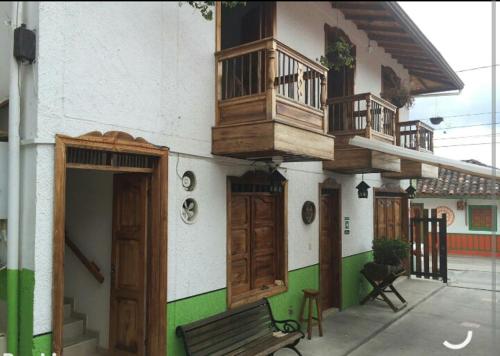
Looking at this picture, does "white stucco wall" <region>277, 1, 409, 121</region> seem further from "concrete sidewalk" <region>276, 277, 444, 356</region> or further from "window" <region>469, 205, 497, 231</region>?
"window" <region>469, 205, 497, 231</region>

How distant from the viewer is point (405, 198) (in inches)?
460

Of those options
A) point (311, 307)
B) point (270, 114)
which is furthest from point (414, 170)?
point (270, 114)

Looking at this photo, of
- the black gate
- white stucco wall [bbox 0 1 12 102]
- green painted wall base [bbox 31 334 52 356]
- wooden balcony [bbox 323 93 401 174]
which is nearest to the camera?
green painted wall base [bbox 31 334 52 356]

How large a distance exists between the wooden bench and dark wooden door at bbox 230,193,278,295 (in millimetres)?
486

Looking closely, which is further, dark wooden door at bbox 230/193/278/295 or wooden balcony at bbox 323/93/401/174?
wooden balcony at bbox 323/93/401/174

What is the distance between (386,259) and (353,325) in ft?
6.30

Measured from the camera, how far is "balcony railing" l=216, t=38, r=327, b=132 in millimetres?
4879

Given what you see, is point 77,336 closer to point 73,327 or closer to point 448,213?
point 73,327

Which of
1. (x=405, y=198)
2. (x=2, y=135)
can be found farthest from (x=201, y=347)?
(x=405, y=198)

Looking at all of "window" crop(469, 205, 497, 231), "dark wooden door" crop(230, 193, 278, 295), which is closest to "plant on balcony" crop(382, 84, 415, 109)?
"dark wooden door" crop(230, 193, 278, 295)

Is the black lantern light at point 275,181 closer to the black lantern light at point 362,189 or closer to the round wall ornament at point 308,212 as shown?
the round wall ornament at point 308,212

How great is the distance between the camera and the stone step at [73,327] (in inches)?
204

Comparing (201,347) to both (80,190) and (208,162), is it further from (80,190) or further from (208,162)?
(80,190)

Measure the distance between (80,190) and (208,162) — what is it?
188cm
